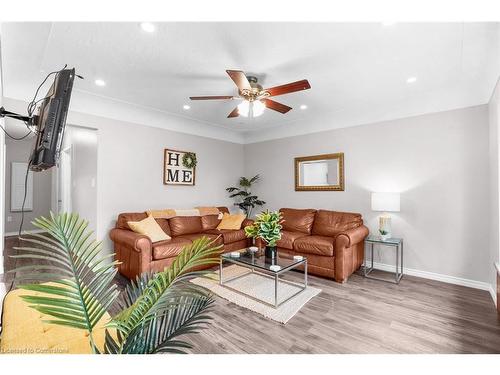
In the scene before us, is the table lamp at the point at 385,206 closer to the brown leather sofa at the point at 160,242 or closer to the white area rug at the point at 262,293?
the white area rug at the point at 262,293

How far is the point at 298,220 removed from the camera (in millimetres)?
4250

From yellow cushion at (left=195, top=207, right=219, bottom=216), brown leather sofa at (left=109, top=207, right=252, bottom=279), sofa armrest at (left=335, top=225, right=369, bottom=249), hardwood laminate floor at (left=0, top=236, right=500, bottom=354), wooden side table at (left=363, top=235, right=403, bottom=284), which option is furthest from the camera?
yellow cushion at (left=195, top=207, right=219, bottom=216)

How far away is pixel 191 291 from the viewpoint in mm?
817

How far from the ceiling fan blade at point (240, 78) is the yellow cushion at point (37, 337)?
77.2 inches

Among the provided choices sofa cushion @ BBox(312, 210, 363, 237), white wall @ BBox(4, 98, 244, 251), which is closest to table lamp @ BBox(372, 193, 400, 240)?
sofa cushion @ BBox(312, 210, 363, 237)

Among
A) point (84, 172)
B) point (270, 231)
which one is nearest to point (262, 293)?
point (270, 231)

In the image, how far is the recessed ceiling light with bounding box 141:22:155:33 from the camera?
188 centimetres

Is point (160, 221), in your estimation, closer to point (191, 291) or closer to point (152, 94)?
point (152, 94)

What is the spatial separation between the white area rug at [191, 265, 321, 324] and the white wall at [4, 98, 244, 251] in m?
1.72

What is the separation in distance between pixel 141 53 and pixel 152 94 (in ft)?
3.55

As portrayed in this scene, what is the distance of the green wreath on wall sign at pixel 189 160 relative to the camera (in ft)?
14.8

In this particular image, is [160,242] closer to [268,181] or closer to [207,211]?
[207,211]

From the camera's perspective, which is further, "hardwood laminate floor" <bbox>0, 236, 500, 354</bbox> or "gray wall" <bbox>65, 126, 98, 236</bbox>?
"gray wall" <bbox>65, 126, 98, 236</bbox>

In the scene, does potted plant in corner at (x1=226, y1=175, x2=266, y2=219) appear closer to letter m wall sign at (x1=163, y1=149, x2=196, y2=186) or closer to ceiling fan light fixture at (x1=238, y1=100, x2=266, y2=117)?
letter m wall sign at (x1=163, y1=149, x2=196, y2=186)
